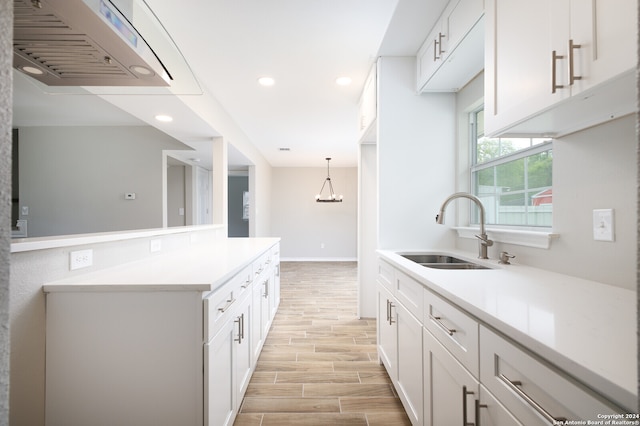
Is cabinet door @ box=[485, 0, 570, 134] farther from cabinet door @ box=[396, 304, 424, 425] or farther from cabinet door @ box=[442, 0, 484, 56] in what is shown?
cabinet door @ box=[396, 304, 424, 425]

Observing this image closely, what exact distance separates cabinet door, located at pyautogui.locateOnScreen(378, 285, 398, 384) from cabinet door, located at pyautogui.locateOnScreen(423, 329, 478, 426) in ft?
1.71

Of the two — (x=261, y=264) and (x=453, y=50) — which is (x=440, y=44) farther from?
(x=261, y=264)

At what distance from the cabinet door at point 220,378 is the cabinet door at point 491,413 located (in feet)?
3.22

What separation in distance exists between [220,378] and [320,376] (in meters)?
1.01

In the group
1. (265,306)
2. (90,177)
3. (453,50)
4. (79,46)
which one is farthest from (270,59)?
(90,177)

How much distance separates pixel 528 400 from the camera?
27.3 inches

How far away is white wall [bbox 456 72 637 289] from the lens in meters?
1.03

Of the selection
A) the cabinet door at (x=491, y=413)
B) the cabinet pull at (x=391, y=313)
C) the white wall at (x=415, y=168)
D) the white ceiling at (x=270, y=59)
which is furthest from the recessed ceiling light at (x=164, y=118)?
the cabinet door at (x=491, y=413)

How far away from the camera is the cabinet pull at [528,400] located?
2.04 ft

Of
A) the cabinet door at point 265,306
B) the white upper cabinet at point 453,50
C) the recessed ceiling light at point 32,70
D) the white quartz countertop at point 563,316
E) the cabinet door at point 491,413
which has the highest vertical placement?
the white upper cabinet at point 453,50

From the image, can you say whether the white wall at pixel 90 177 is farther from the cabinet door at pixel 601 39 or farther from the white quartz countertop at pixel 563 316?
the cabinet door at pixel 601 39

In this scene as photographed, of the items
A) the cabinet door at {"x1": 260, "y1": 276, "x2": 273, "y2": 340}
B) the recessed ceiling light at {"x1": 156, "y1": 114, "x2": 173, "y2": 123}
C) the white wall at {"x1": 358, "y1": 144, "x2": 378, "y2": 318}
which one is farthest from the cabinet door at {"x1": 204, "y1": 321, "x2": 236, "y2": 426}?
the recessed ceiling light at {"x1": 156, "y1": 114, "x2": 173, "y2": 123}

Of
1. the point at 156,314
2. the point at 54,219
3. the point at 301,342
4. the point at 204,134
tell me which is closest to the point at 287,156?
the point at 204,134

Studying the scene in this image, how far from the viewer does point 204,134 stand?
3611 millimetres
